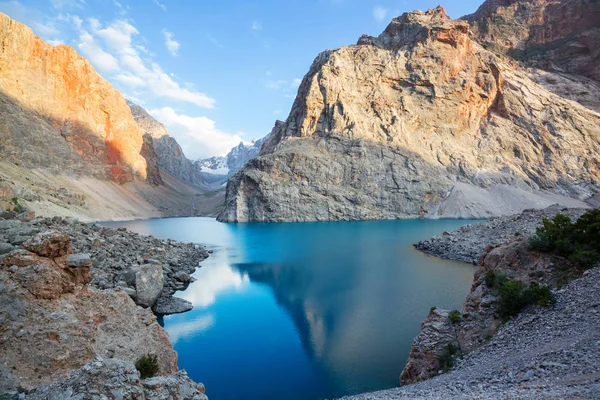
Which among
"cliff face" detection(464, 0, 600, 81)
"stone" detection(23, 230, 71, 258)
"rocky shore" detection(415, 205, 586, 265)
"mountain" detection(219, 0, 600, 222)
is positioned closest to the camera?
"stone" detection(23, 230, 71, 258)

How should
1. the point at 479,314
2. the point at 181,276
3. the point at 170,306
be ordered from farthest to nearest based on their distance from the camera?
the point at 181,276
the point at 170,306
the point at 479,314

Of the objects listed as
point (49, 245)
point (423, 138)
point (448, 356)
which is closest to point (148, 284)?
point (49, 245)

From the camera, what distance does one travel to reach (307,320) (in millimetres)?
18062

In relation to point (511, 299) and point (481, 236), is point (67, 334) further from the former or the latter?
point (481, 236)

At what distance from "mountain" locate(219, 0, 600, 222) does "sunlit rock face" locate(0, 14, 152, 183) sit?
1936 inches

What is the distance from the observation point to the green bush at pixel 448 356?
10172mm

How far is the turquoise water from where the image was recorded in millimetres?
12219

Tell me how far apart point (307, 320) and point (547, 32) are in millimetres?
160644

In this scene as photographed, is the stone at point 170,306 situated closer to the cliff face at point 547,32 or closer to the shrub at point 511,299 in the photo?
the shrub at point 511,299

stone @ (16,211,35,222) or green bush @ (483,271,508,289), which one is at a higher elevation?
stone @ (16,211,35,222)

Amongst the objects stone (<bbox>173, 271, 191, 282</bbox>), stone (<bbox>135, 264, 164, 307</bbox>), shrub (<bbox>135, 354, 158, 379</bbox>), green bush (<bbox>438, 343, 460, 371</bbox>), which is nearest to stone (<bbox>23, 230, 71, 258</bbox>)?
shrub (<bbox>135, 354, 158, 379</bbox>)

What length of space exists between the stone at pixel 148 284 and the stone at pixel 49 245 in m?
9.80

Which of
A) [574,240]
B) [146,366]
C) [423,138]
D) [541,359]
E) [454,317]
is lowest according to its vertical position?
[146,366]

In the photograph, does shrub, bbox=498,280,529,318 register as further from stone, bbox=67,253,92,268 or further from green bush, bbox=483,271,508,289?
stone, bbox=67,253,92,268
